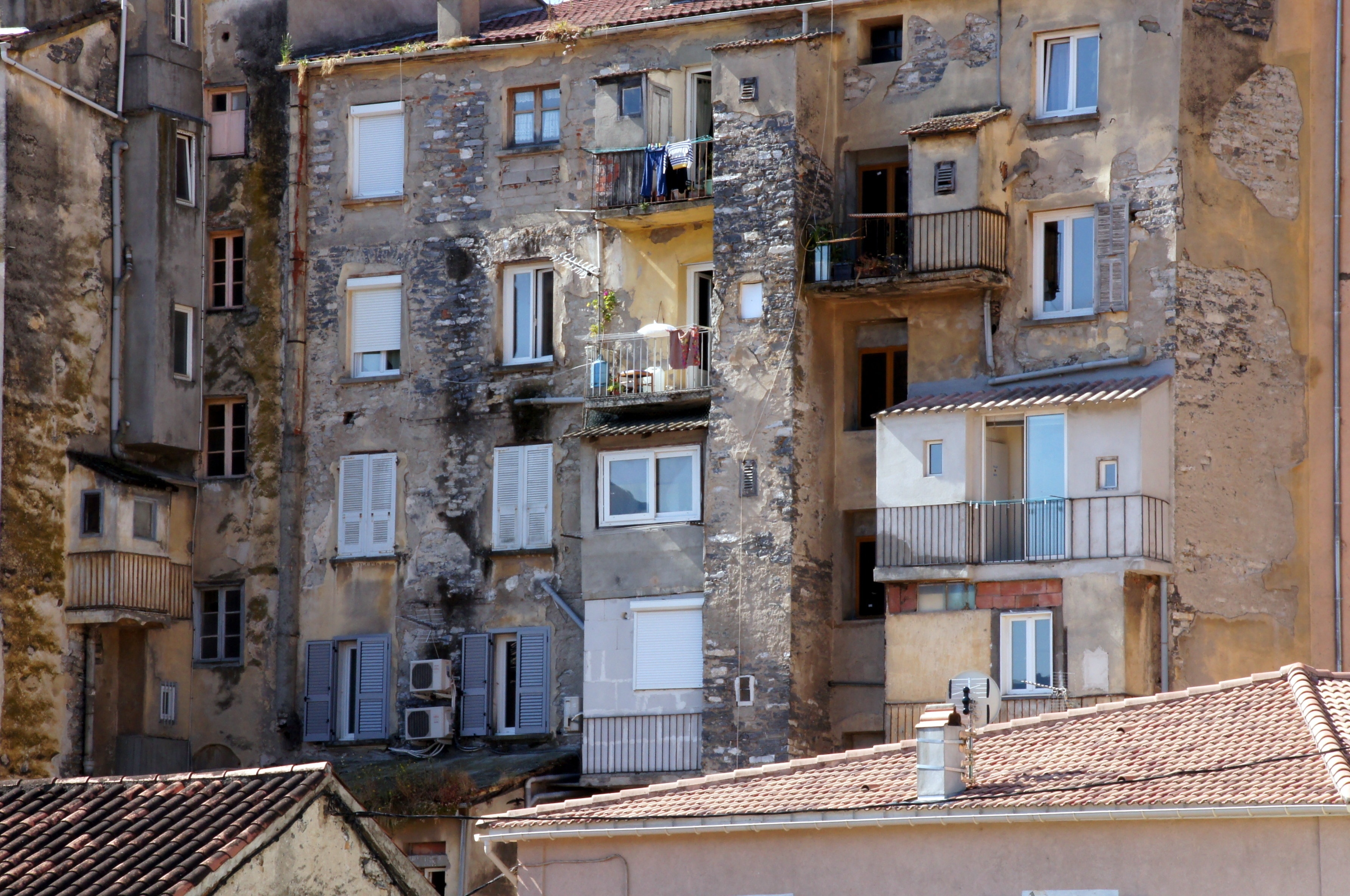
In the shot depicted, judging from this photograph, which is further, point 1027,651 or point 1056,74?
point 1056,74

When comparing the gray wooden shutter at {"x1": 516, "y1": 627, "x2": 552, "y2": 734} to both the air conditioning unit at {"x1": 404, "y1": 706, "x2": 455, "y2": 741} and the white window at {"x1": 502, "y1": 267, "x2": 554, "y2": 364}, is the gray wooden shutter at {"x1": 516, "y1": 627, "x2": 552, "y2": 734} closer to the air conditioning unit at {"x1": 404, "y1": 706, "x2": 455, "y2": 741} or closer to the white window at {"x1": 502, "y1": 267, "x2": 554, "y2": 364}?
the air conditioning unit at {"x1": 404, "y1": 706, "x2": 455, "y2": 741}

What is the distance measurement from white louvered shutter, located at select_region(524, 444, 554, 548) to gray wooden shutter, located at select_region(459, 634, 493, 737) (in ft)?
6.20

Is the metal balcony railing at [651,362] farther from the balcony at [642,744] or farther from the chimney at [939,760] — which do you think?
the chimney at [939,760]

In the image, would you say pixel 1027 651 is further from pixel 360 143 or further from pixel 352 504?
pixel 360 143

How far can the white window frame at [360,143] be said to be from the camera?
149 feet

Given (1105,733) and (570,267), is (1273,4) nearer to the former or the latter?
(570,267)

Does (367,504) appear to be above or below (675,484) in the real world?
below

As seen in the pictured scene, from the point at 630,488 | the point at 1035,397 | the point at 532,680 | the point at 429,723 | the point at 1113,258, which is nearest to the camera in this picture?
the point at 1035,397

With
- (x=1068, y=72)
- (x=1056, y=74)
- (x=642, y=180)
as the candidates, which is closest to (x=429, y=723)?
(x=642, y=180)

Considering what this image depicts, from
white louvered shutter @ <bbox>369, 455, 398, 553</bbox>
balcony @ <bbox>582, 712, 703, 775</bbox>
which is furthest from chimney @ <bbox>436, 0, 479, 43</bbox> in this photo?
balcony @ <bbox>582, 712, 703, 775</bbox>

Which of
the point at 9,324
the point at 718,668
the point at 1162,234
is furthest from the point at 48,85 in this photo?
the point at 1162,234

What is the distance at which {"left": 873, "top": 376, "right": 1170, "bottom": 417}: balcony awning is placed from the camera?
1527 inches

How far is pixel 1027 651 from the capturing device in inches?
1533

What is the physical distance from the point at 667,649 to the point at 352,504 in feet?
22.1
